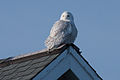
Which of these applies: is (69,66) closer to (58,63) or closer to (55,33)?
(58,63)

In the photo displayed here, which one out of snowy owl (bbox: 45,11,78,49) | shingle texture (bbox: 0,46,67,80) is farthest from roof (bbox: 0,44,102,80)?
snowy owl (bbox: 45,11,78,49)

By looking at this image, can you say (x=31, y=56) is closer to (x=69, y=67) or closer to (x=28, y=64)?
(x=28, y=64)

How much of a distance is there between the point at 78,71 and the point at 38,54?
63cm

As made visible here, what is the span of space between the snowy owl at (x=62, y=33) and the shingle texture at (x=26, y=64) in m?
1.18

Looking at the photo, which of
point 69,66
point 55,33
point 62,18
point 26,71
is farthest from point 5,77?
point 62,18

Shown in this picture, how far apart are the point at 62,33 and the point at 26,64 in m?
2.69

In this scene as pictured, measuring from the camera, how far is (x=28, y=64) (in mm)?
6656

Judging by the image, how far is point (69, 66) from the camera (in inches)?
259

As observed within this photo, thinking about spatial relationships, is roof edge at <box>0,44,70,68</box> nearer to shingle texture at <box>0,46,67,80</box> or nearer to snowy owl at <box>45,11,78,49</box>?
shingle texture at <box>0,46,67,80</box>

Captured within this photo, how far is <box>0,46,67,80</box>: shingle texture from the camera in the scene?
621 cm

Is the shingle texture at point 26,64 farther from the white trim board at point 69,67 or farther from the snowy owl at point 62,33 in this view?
the snowy owl at point 62,33

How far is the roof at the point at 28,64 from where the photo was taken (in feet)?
20.3

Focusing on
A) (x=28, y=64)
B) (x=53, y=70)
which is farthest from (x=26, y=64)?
(x=53, y=70)

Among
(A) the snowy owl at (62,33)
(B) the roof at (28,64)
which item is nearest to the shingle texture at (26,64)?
(B) the roof at (28,64)
